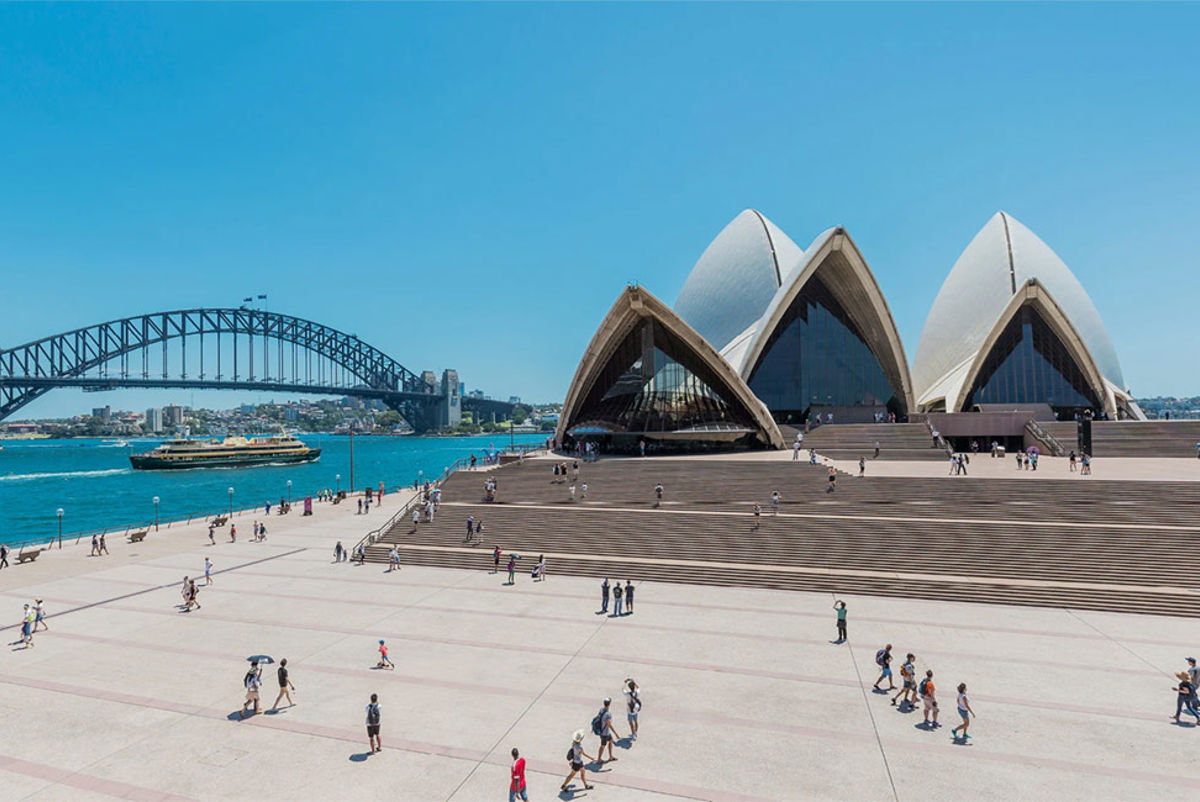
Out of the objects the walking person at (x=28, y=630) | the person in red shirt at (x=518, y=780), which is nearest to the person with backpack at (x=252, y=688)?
the person in red shirt at (x=518, y=780)

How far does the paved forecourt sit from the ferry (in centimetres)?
7168

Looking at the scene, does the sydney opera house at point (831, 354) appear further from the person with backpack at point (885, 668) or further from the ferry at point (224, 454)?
the ferry at point (224, 454)

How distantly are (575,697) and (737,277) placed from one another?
144 feet

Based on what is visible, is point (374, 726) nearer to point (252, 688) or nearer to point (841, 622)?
point (252, 688)

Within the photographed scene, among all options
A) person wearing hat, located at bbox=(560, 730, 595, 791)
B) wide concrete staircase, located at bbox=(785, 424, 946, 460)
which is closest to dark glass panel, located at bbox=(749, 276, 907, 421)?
wide concrete staircase, located at bbox=(785, 424, 946, 460)

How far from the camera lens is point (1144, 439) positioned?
31281mm

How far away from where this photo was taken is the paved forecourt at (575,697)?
7652 millimetres

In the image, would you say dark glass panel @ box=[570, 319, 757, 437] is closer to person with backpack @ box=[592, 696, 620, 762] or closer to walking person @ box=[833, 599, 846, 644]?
walking person @ box=[833, 599, 846, 644]

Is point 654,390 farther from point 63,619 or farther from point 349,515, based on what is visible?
point 63,619

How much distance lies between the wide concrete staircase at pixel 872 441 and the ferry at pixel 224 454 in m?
74.9

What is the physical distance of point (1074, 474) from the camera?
23.5 meters

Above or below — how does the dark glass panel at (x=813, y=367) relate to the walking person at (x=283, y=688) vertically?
above

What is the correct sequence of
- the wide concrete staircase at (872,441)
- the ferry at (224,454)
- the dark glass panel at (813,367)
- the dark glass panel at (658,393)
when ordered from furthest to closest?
the ferry at (224,454) → the dark glass panel at (813,367) → the dark glass panel at (658,393) → the wide concrete staircase at (872,441)

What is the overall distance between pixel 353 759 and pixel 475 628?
5.36 m
